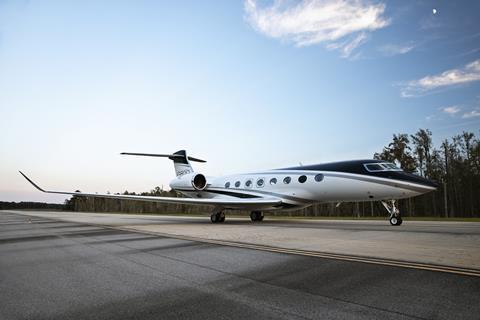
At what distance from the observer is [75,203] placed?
115 meters

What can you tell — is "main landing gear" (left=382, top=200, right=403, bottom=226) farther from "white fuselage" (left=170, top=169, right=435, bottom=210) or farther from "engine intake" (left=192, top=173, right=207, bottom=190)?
"engine intake" (left=192, top=173, right=207, bottom=190)

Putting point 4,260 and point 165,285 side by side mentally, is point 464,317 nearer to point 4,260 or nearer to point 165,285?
point 165,285

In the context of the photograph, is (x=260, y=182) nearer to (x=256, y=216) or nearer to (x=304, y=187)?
(x=256, y=216)

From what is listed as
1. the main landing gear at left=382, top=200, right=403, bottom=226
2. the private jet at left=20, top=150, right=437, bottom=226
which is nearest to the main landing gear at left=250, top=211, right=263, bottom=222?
the private jet at left=20, top=150, right=437, bottom=226

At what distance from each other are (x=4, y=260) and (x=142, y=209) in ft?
264

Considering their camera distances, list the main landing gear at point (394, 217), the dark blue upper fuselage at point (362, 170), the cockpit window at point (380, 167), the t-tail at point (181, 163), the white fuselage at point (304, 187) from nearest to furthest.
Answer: the dark blue upper fuselage at point (362, 170) → the main landing gear at point (394, 217) → the white fuselage at point (304, 187) → the cockpit window at point (380, 167) → the t-tail at point (181, 163)

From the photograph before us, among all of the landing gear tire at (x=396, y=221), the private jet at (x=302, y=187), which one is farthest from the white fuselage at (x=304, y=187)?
the landing gear tire at (x=396, y=221)

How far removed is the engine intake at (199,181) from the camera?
67.2 ft

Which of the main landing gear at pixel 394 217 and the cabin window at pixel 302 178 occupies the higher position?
the cabin window at pixel 302 178

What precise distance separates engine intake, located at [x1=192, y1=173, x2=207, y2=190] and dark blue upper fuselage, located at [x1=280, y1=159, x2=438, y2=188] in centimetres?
644

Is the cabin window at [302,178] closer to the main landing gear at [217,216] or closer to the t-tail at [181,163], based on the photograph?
the main landing gear at [217,216]

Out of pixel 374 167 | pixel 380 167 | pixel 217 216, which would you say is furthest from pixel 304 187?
pixel 217 216

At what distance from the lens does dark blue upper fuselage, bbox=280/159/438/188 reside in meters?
12.1

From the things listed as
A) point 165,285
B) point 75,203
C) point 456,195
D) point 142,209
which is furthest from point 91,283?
point 75,203
